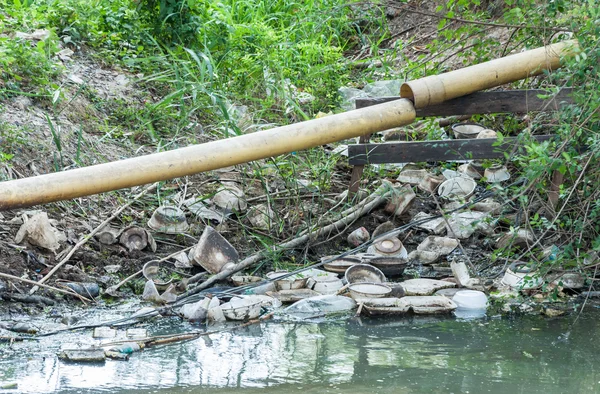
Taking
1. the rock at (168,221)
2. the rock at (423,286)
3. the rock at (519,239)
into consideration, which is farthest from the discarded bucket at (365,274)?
the rock at (168,221)

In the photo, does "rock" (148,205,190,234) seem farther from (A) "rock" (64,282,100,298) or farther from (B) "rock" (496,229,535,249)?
(B) "rock" (496,229,535,249)

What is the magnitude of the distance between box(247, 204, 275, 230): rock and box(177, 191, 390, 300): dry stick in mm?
241

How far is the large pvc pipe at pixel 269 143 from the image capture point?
9.37 ft

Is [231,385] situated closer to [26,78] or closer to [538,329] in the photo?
[538,329]

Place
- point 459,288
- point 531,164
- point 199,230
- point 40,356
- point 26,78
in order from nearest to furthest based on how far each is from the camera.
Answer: point 40,356
point 531,164
point 459,288
point 199,230
point 26,78

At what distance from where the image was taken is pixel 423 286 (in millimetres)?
4012

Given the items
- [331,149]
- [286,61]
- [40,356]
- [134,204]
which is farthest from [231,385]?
[286,61]

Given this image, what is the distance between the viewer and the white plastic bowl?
3830mm

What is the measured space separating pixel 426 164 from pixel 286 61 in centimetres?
193

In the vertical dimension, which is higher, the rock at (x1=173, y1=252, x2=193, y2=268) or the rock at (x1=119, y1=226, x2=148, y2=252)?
the rock at (x1=119, y1=226, x2=148, y2=252)

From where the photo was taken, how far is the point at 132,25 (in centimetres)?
686

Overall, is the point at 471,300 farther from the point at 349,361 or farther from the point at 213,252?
the point at 213,252

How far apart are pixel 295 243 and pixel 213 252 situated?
1.71 feet

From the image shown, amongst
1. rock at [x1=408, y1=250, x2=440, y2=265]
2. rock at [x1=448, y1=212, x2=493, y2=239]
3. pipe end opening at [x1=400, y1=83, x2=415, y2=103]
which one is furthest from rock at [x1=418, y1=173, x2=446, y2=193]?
pipe end opening at [x1=400, y1=83, x2=415, y2=103]
